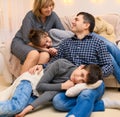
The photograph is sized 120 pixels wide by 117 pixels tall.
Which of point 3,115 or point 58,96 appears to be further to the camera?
point 58,96

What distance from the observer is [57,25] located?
270 centimetres

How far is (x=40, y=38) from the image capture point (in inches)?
91.8

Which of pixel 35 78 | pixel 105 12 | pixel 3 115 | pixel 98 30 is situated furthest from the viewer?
pixel 105 12

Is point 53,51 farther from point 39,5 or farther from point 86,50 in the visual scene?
point 39,5

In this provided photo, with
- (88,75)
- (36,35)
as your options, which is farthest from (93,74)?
(36,35)

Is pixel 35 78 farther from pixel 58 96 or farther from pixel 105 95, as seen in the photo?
pixel 105 95

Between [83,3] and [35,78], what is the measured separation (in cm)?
213

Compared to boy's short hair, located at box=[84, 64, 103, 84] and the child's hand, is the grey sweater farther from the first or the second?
boy's short hair, located at box=[84, 64, 103, 84]

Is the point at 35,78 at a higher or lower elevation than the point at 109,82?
higher

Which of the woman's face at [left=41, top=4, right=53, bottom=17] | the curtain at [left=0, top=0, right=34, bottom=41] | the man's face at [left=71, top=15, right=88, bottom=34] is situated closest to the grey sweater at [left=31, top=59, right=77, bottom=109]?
the man's face at [left=71, top=15, right=88, bottom=34]

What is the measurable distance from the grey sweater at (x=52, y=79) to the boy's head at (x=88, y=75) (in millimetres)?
117

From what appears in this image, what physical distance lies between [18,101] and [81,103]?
45cm

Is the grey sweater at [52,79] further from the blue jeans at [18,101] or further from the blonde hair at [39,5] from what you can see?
the blonde hair at [39,5]

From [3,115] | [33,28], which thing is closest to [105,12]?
[33,28]
